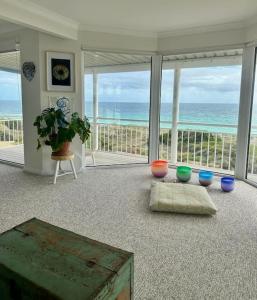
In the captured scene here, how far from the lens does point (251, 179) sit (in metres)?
3.62

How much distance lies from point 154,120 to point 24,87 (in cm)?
211

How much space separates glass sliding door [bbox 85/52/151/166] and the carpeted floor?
4.69 ft

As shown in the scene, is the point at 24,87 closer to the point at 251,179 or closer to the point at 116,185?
the point at 116,185

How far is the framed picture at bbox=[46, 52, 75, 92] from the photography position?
11.8ft

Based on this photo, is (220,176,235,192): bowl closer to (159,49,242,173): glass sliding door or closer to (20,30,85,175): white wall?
(159,49,242,173): glass sliding door

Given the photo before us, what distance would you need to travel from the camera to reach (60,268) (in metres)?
0.97

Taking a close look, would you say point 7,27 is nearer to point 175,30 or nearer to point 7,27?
point 7,27

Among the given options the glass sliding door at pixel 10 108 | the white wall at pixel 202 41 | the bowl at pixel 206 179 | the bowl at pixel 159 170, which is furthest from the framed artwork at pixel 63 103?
the bowl at pixel 206 179

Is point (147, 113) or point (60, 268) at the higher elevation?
point (147, 113)

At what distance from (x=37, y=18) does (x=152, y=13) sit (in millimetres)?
1392

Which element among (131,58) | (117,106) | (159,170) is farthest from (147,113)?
(159,170)

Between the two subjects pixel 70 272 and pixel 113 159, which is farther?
pixel 113 159

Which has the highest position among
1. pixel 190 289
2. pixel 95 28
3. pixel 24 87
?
pixel 95 28

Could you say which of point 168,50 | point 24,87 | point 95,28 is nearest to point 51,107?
point 24,87
